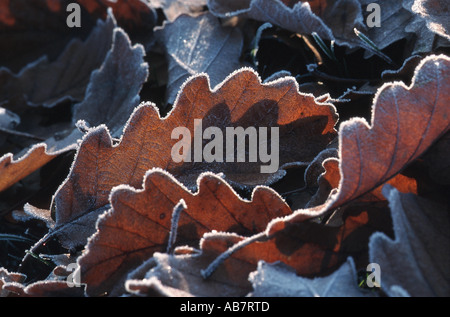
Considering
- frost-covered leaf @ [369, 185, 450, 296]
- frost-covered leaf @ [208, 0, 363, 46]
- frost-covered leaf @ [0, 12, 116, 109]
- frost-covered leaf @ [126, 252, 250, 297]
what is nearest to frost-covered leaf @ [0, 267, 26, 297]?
frost-covered leaf @ [126, 252, 250, 297]

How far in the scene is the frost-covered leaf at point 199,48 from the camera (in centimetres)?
208

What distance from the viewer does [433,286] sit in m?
1.06

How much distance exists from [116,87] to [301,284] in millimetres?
1317

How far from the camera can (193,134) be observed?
Answer: 1.57m

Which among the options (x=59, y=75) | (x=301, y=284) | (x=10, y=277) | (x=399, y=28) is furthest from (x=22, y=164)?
(x=399, y=28)

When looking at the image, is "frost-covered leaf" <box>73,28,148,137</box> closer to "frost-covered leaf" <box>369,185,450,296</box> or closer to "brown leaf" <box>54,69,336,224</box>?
"brown leaf" <box>54,69,336,224</box>

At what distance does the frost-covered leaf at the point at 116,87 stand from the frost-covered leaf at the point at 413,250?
1172mm

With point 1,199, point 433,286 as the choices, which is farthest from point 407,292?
point 1,199

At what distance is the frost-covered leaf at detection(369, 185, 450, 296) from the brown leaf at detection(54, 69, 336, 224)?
44cm

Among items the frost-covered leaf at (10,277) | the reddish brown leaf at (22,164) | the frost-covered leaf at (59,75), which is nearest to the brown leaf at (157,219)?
the frost-covered leaf at (10,277)

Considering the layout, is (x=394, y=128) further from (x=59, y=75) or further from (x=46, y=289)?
(x=59, y=75)

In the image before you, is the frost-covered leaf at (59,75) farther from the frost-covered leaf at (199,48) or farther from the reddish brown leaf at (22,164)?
the reddish brown leaf at (22,164)
